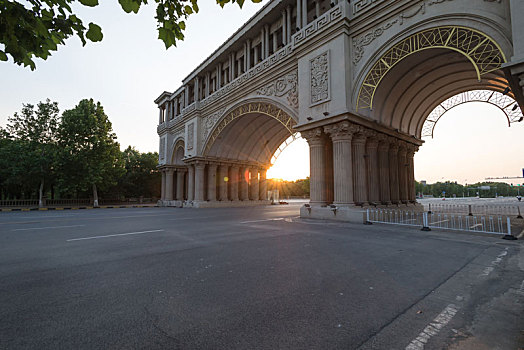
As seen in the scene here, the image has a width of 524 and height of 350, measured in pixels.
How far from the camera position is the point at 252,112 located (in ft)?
73.2

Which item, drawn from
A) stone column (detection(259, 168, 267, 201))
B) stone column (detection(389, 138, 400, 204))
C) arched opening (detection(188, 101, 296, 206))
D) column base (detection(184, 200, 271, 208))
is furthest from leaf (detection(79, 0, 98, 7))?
stone column (detection(259, 168, 267, 201))

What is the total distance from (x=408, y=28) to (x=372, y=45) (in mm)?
1720

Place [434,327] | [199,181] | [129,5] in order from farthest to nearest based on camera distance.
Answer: [199,181] < [129,5] < [434,327]

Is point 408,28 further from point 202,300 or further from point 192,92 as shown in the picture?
point 192,92

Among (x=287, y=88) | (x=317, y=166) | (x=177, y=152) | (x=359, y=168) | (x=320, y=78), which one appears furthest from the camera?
(x=177, y=152)

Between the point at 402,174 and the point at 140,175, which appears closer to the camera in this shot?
the point at 402,174

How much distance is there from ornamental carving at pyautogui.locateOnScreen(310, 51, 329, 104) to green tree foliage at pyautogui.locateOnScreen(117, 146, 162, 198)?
128 feet

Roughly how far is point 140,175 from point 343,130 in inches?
1666

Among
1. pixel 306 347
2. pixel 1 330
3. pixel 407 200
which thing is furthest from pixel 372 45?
pixel 1 330

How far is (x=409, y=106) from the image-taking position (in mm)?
16797

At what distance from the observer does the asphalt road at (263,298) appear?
2.29 meters

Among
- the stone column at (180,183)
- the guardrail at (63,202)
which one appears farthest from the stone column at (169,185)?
the guardrail at (63,202)

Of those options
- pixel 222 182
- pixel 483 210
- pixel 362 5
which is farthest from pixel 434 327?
pixel 222 182

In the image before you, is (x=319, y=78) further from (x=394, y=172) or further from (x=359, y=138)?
(x=394, y=172)
